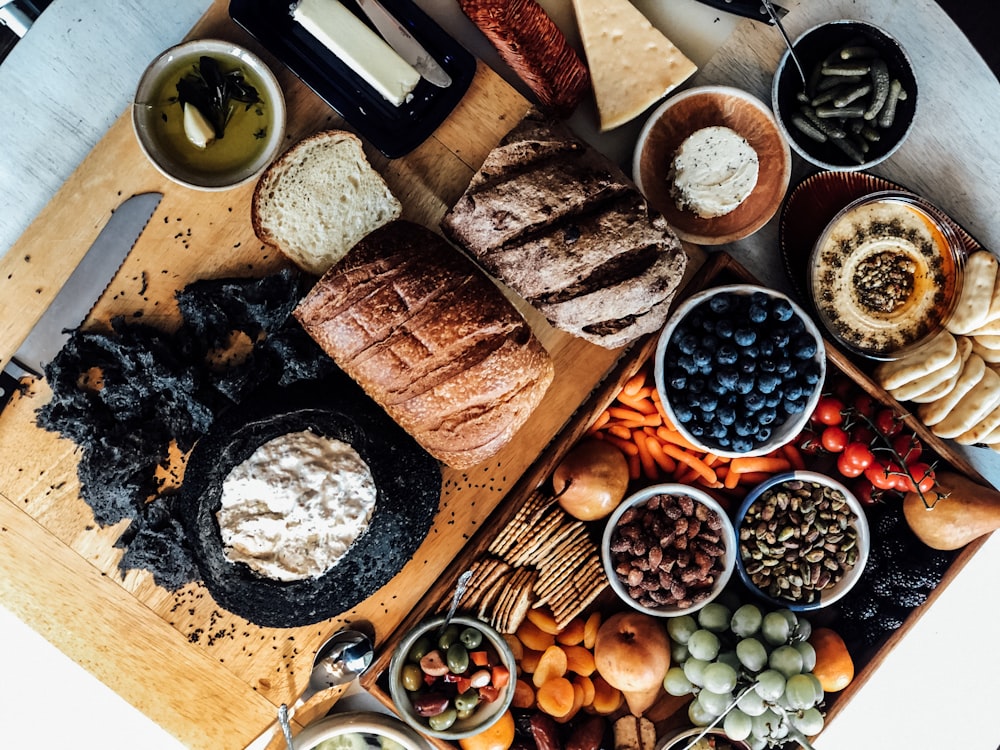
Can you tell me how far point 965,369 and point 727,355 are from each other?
0.73 m

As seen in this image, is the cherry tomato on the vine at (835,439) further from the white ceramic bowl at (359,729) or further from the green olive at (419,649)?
the white ceramic bowl at (359,729)

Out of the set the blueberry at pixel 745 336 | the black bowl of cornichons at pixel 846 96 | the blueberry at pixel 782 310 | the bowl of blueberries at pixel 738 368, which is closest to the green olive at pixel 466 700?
the bowl of blueberries at pixel 738 368

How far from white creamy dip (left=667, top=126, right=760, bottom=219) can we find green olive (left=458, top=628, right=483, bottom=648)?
1.33 meters

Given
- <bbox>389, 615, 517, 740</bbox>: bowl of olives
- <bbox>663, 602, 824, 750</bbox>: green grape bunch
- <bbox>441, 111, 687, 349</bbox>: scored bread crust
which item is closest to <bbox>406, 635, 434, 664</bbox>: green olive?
<bbox>389, 615, 517, 740</bbox>: bowl of olives

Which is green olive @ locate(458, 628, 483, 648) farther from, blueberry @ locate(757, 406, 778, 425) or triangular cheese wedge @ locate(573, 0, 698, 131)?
triangular cheese wedge @ locate(573, 0, 698, 131)

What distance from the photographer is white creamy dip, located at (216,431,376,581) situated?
71.9 inches

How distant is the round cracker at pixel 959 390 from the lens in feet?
6.75

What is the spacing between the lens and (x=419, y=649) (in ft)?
6.91

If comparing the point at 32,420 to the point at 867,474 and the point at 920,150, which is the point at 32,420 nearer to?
the point at 867,474

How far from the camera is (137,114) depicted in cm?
187

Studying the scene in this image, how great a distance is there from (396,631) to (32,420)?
3.78 ft

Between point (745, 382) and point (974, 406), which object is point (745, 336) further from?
point (974, 406)

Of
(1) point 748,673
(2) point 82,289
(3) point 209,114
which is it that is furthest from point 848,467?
(2) point 82,289

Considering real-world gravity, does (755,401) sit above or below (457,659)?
above
